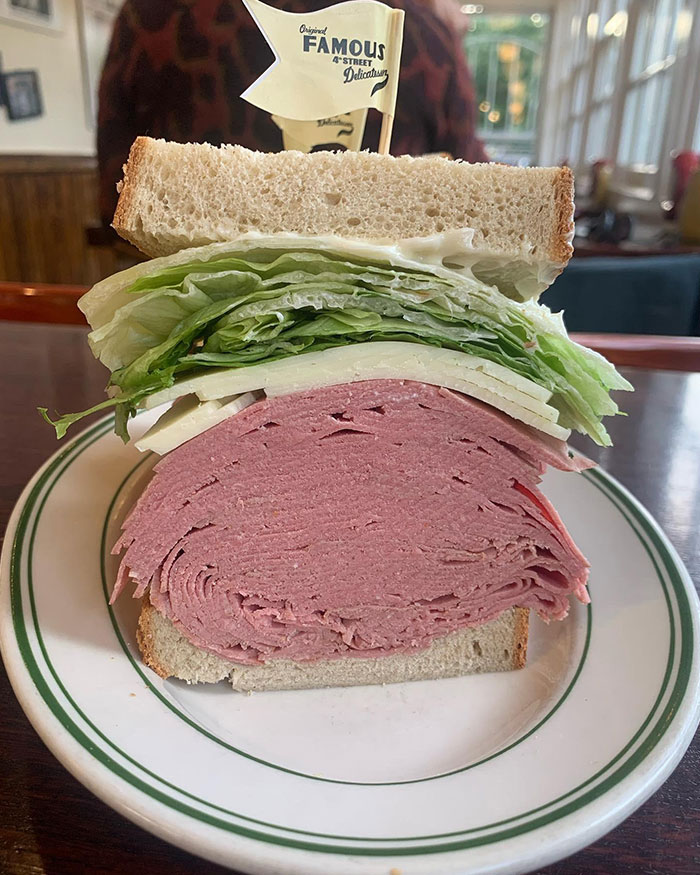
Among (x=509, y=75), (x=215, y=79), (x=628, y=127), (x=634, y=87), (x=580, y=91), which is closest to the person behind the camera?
(x=215, y=79)

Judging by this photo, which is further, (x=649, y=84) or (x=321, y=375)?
(x=649, y=84)

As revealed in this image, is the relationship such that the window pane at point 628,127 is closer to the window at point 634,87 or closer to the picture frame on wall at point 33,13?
the window at point 634,87

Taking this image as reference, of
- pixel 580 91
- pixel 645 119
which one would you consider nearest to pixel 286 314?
pixel 645 119

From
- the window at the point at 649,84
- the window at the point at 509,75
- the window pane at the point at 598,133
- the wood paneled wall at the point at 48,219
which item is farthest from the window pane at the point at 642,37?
the window at the point at 509,75

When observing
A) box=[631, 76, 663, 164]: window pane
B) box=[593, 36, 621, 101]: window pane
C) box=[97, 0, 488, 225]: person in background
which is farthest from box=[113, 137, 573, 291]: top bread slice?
box=[593, 36, 621, 101]: window pane

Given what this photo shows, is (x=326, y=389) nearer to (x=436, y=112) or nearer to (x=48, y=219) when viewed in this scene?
(x=436, y=112)

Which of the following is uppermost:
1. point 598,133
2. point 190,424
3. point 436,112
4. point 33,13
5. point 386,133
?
point 33,13

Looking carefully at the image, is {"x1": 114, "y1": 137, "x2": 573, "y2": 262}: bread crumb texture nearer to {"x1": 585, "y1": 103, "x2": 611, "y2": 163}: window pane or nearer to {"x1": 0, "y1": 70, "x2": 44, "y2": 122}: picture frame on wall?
{"x1": 0, "y1": 70, "x2": 44, "y2": 122}: picture frame on wall
